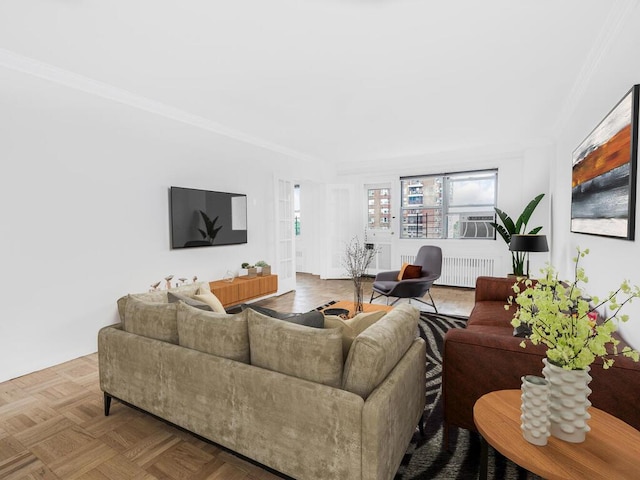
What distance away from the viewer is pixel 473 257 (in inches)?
245

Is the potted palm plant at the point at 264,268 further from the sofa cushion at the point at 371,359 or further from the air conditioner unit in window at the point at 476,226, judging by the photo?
the air conditioner unit in window at the point at 476,226

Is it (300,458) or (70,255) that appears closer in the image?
(300,458)

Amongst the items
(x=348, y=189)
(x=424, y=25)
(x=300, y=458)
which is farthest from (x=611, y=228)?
(x=348, y=189)

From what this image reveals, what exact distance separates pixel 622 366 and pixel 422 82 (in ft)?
8.90

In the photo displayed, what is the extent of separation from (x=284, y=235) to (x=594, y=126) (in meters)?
4.41

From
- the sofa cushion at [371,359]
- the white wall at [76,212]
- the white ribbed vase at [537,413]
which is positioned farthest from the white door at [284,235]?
the white ribbed vase at [537,413]

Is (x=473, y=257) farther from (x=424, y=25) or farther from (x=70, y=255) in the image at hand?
(x=70, y=255)

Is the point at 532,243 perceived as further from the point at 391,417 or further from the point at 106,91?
the point at 106,91

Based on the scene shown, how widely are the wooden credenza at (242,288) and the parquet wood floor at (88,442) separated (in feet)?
5.53

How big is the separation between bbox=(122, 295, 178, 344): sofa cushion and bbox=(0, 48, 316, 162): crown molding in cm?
225

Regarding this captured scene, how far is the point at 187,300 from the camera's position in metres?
2.24

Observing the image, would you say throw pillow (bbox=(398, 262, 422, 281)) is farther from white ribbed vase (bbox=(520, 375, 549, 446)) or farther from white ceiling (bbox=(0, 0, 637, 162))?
white ribbed vase (bbox=(520, 375, 549, 446))

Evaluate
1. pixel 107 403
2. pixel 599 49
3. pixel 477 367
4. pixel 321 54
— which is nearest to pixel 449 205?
pixel 599 49

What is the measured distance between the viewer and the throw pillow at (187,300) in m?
2.18
